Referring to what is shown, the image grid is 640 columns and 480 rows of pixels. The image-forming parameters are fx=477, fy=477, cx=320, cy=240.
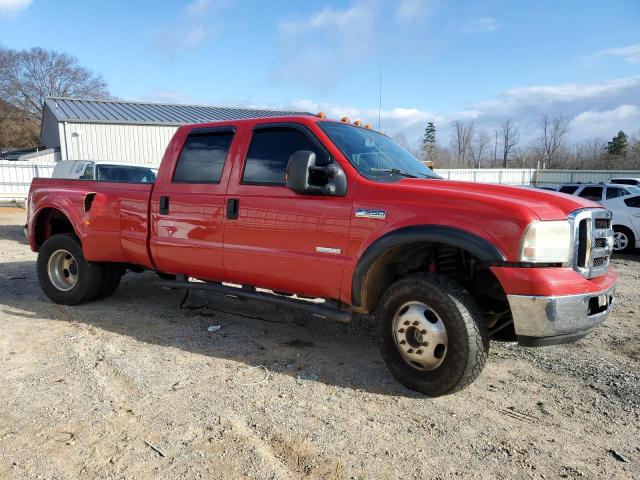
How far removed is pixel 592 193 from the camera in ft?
40.9

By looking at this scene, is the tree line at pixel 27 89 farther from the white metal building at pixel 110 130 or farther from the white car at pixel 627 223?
the white car at pixel 627 223

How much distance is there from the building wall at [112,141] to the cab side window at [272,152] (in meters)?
21.8

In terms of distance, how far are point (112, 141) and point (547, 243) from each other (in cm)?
2558

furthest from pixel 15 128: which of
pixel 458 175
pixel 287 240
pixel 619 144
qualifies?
pixel 619 144

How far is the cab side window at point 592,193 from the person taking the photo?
12.1 metres

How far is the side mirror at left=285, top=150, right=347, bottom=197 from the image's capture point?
11.4 ft

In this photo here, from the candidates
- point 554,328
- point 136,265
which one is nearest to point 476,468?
point 554,328

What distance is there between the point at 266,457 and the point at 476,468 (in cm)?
111

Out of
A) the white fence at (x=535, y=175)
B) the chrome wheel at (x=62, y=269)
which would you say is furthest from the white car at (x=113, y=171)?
the white fence at (x=535, y=175)

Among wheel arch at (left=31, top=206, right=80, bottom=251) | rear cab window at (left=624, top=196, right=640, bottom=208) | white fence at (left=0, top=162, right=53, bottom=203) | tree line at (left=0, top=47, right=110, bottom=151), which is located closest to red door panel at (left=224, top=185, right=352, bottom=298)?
wheel arch at (left=31, top=206, right=80, bottom=251)

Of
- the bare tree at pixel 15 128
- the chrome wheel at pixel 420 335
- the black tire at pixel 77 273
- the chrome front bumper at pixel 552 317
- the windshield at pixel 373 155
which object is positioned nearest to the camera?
the chrome front bumper at pixel 552 317

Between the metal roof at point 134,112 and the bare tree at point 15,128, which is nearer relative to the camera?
the metal roof at point 134,112

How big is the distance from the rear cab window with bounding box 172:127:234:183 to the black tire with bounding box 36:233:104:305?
1640 mm

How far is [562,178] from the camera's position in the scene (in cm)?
3647
